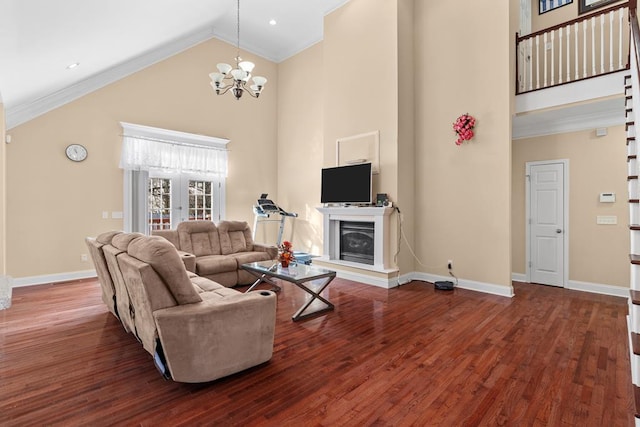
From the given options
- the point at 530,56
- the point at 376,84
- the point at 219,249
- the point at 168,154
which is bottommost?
the point at 219,249

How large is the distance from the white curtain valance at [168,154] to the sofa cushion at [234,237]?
1.82 metres

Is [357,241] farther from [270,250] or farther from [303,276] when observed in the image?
[303,276]

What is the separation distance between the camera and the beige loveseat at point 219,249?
182 inches

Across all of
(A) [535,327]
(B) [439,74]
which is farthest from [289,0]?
(A) [535,327]

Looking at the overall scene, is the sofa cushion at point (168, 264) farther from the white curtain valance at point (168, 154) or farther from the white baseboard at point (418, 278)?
the white curtain valance at point (168, 154)

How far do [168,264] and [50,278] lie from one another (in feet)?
14.8

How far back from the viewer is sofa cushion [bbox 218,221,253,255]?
534 cm

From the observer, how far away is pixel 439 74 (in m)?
5.22

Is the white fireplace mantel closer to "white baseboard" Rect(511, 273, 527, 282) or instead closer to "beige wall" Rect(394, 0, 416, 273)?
"beige wall" Rect(394, 0, 416, 273)

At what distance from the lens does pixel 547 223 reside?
5148mm

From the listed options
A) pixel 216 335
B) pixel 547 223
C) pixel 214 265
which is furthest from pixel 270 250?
pixel 547 223

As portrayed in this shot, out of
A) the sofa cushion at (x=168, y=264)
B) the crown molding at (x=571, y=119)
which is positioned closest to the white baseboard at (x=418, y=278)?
the crown molding at (x=571, y=119)

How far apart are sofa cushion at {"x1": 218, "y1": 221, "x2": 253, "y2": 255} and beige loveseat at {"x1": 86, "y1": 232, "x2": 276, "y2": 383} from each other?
8.97 feet

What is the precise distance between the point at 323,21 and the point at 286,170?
335cm
